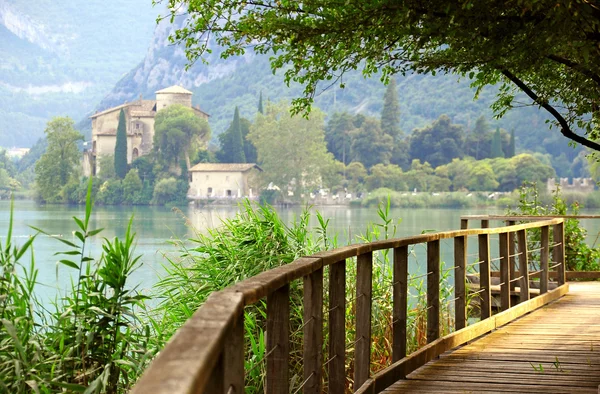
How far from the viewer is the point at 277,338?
3020 mm

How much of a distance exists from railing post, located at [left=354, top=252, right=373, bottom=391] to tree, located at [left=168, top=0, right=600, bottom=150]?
1966mm

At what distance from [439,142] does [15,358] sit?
11800cm

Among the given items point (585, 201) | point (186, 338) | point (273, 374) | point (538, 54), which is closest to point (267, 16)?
point (538, 54)

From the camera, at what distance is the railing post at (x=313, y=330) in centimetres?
360

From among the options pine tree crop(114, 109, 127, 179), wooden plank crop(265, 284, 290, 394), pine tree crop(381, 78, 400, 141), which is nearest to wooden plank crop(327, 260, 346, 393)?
wooden plank crop(265, 284, 290, 394)

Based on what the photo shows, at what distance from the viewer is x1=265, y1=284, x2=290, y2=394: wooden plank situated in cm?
298

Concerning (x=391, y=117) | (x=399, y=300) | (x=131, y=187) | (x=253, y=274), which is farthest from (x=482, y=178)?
(x=399, y=300)

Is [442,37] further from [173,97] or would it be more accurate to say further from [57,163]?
[173,97]

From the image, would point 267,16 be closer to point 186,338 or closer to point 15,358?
point 15,358

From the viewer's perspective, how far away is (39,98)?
196750 mm

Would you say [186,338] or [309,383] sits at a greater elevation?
[186,338]

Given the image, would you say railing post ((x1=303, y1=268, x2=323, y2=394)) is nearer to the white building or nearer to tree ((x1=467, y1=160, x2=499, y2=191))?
tree ((x1=467, y1=160, x2=499, y2=191))

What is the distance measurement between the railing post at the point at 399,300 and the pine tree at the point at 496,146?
11748cm

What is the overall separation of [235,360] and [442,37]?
5.98 metres
